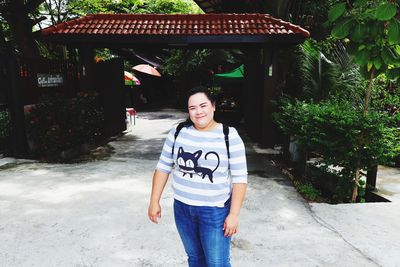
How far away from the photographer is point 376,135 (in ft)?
16.6

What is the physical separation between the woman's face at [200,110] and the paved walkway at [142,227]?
1.66 m

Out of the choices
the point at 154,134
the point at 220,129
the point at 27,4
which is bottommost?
the point at 154,134

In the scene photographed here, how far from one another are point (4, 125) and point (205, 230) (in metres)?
6.80

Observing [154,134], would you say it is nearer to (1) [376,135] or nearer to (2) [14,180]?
(2) [14,180]

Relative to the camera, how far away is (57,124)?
767cm

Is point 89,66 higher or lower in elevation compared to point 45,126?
higher

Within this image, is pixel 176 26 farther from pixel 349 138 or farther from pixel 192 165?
pixel 192 165

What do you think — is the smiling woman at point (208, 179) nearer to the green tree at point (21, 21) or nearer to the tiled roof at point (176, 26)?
the tiled roof at point (176, 26)

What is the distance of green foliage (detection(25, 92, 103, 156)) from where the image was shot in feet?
25.1

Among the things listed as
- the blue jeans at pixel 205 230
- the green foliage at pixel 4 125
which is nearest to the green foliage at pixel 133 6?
the green foliage at pixel 4 125

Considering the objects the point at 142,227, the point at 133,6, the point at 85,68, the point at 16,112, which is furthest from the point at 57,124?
the point at 133,6

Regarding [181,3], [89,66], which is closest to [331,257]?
[89,66]

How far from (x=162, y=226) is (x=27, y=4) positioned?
9788mm

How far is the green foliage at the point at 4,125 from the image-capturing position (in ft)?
24.2
